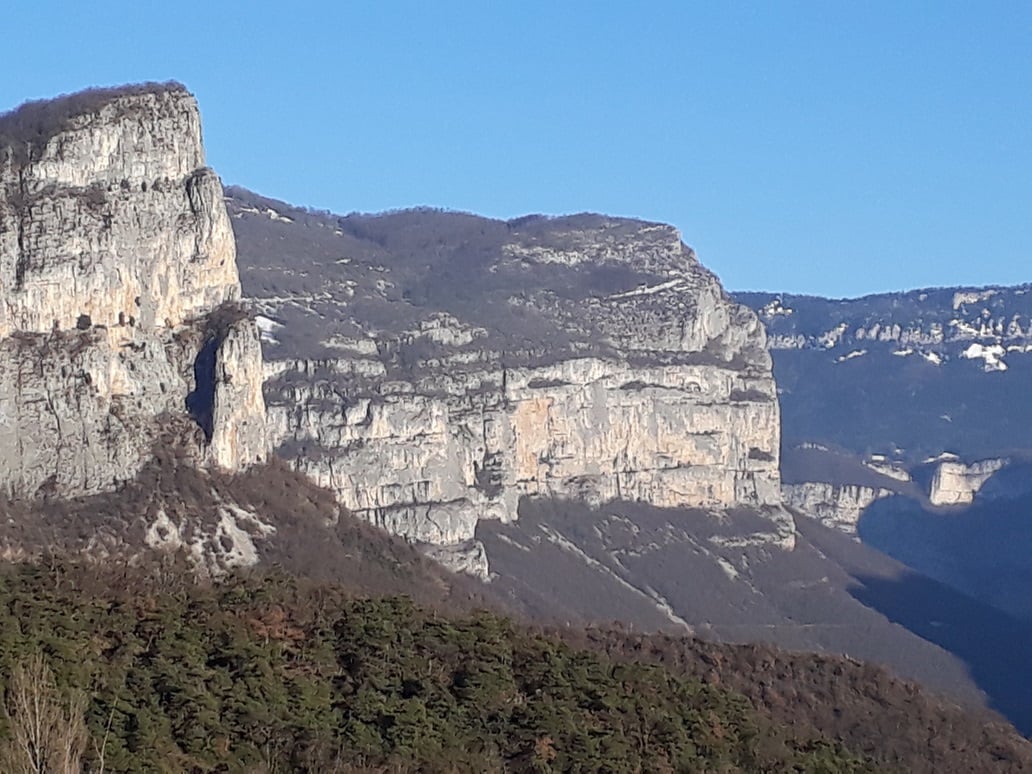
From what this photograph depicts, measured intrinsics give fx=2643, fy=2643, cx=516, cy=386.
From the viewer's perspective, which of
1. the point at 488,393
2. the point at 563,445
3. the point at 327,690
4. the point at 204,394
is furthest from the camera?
the point at 563,445

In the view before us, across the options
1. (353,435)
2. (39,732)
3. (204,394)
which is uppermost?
(204,394)

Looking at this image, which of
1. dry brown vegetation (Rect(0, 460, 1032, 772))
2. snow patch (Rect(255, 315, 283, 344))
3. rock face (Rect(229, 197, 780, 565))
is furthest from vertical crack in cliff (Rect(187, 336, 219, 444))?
snow patch (Rect(255, 315, 283, 344))

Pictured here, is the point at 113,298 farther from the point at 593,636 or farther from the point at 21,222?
the point at 593,636

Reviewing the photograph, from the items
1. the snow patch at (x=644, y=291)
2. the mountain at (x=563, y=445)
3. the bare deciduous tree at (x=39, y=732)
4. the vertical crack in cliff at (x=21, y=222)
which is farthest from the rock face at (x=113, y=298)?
the snow patch at (x=644, y=291)

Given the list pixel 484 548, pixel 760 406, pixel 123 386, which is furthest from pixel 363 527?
pixel 760 406

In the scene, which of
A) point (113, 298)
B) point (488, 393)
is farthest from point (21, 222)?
point (488, 393)

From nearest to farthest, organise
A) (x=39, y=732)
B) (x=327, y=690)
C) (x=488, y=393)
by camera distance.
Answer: (x=39, y=732), (x=327, y=690), (x=488, y=393)

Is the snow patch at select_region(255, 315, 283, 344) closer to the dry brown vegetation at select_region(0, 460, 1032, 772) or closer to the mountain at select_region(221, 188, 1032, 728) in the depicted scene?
the mountain at select_region(221, 188, 1032, 728)
